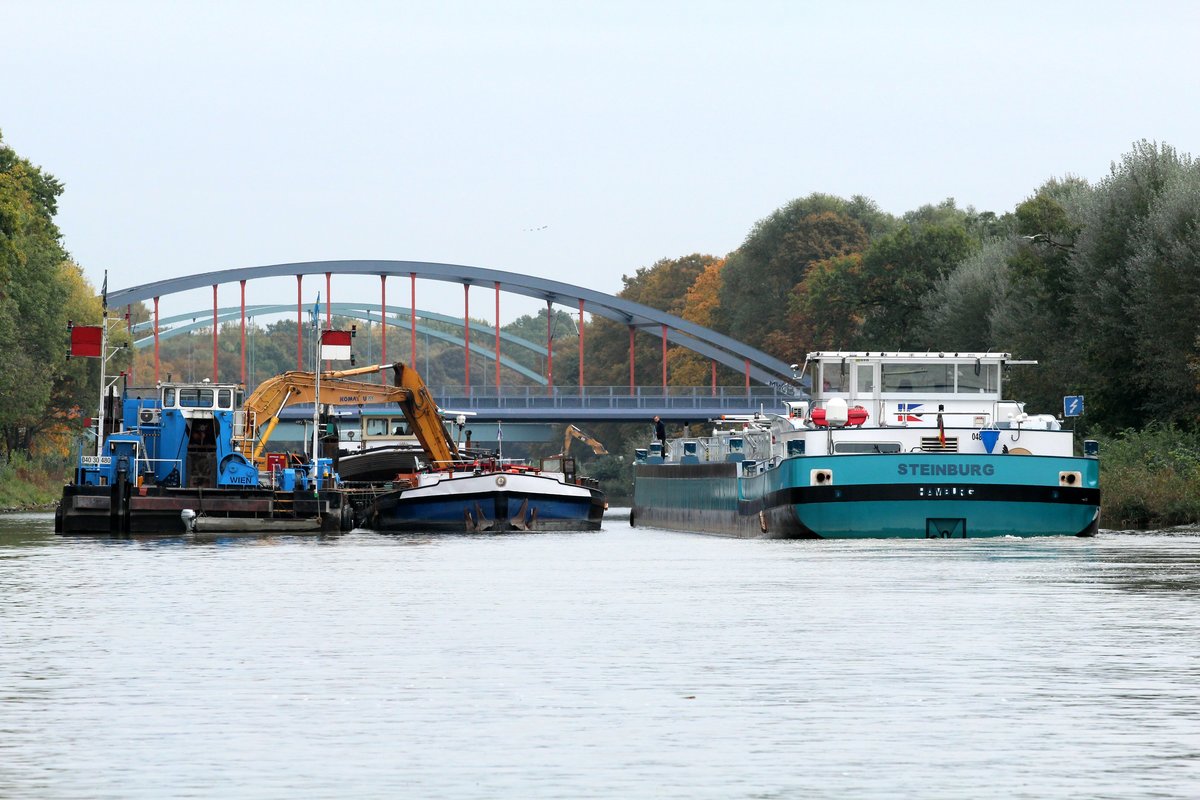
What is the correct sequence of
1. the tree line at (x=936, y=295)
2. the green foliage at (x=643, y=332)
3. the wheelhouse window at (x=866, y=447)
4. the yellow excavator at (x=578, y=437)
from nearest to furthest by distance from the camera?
1. the wheelhouse window at (x=866, y=447)
2. the tree line at (x=936, y=295)
3. the yellow excavator at (x=578, y=437)
4. the green foliage at (x=643, y=332)

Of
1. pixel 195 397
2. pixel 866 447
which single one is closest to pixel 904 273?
pixel 195 397

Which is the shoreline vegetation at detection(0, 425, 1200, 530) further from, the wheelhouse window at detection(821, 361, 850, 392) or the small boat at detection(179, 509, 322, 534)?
the small boat at detection(179, 509, 322, 534)

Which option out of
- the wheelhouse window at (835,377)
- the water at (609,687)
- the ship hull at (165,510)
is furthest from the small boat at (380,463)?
the water at (609,687)

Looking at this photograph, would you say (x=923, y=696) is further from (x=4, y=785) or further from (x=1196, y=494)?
(x=1196, y=494)

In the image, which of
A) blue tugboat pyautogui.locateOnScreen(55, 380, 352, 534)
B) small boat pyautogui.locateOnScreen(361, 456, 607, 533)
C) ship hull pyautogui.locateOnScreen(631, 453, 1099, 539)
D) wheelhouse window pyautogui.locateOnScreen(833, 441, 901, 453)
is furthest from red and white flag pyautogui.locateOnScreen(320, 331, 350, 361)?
ship hull pyautogui.locateOnScreen(631, 453, 1099, 539)

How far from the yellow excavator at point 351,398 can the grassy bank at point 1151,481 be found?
19822 mm

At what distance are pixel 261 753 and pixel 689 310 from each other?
133377mm

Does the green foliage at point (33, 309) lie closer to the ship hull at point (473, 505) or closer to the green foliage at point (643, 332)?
the ship hull at point (473, 505)

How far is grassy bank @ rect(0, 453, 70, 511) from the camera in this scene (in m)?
85.1

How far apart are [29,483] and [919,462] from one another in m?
58.8

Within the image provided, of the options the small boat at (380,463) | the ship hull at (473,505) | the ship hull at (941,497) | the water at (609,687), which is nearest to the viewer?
the water at (609,687)

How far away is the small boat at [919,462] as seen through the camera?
4094cm

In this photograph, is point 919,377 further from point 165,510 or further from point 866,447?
point 165,510

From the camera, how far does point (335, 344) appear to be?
2429 inches
